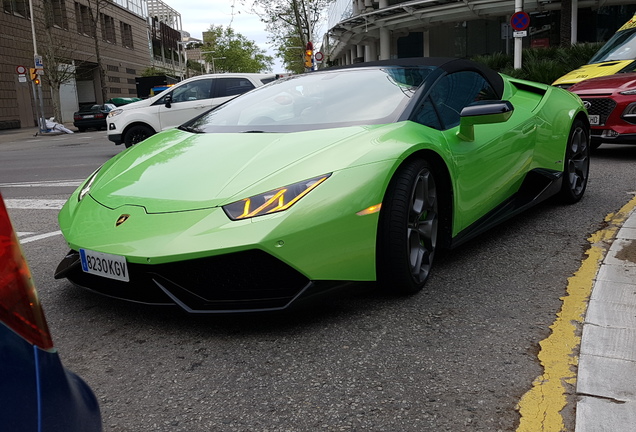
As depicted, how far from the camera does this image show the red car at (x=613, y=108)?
26.0 ft

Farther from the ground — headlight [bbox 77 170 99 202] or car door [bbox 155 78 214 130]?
car door [bbox 155 78 214 130]

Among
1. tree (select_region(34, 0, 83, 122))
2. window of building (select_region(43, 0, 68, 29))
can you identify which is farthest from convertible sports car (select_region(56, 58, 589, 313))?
window of building (select_region(43, 0, 68, 29))

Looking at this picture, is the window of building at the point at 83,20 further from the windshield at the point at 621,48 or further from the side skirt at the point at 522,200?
the side skirt at the point at 522,200

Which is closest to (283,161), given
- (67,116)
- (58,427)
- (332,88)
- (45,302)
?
(332,88)

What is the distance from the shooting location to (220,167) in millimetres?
3170

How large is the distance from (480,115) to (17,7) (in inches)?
1527

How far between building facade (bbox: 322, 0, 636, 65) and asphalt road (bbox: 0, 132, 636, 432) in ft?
76.8

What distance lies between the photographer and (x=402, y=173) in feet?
10.5

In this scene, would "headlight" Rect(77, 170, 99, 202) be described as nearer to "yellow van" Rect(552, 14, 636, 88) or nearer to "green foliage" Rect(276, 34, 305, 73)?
"yellow van" Rect(552, 14, 636, 88)

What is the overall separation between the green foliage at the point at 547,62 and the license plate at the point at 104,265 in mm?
15035

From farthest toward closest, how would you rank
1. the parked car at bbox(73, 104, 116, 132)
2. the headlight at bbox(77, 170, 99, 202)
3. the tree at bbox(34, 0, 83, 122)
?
the tree at bbox(34, 0, 83, 122) → the parked car at bbox(73, 104, 116, 132) → the headlight at bbox(77, 170, 99, 202)

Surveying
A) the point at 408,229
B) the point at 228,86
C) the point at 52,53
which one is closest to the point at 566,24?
the point at 228,86

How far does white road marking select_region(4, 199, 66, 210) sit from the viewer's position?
6574mm

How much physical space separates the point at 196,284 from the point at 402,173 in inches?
44.9
